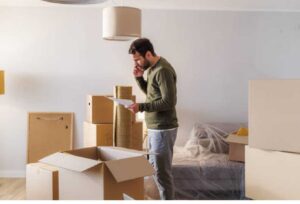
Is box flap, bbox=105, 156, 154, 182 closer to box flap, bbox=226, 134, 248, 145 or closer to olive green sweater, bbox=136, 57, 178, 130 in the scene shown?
olive green sweater, bbox=136, 57, 178, 130

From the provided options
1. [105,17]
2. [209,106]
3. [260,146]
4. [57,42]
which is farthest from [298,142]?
[57,42]

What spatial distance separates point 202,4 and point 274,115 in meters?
3.44

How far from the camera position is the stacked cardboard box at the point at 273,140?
148 centimetres

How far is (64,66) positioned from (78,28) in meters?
0.51

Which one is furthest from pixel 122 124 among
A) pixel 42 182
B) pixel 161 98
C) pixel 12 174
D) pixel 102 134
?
pixel 12 174

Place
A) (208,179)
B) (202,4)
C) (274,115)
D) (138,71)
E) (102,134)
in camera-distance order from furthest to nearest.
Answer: (202,4)
(208,179)
(102,134)
(138,71)
(274,115)

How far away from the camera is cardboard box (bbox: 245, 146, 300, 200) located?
1482 millimetres

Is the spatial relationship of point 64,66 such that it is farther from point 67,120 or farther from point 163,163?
point 163,163

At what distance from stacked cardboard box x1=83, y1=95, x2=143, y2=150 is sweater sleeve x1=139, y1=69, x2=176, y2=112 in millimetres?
764

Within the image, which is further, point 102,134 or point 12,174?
point 12,174

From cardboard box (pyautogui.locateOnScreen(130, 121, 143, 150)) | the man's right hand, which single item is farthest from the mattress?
the man's right hand

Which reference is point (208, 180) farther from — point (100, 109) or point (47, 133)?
point (47, 133)

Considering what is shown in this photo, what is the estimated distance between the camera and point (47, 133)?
4.88 meters

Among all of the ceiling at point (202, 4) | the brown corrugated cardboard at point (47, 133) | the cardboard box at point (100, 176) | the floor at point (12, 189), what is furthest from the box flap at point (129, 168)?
the brown corrugated cardboard at point (47, 133)
